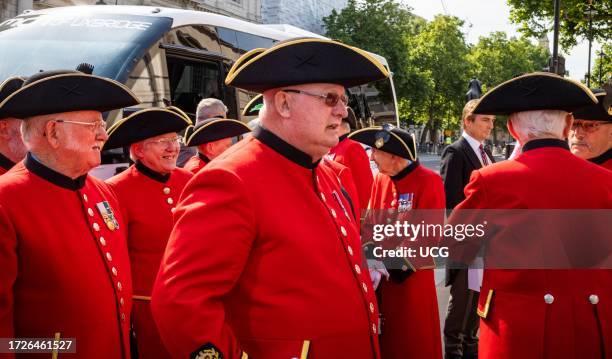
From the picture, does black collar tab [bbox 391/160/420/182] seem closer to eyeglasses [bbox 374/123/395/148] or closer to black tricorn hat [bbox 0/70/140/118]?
eyeglasses [bbox 374/123/395/148]

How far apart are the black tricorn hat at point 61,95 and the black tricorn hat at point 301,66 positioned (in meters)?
0.85

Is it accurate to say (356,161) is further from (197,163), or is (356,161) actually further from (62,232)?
(62,232)

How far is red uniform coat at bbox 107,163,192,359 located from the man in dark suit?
8.61 ft

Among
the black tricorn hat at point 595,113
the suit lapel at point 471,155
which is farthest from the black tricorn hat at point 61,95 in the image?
the suit lapel at point 471,155

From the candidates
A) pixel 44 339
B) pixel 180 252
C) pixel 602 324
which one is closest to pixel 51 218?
pixel 44 339

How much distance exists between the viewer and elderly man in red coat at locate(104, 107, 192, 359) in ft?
13.8

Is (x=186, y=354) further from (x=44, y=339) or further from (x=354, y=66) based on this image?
(x=354, y=66)

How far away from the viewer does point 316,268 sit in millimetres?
2570

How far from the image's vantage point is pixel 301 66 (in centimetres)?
265

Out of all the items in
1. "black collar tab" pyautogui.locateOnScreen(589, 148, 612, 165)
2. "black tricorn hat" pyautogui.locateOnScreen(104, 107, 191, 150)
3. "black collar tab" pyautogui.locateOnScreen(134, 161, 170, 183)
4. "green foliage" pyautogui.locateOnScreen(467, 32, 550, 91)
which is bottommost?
"green foliage" pyautogui.locateOnScreen(467, 32, 550, 91)

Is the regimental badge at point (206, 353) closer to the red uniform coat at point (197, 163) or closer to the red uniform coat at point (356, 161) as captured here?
the red uniform coat at point (197, 163)

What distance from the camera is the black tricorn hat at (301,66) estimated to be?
263cm

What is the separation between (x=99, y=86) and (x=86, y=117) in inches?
6.3

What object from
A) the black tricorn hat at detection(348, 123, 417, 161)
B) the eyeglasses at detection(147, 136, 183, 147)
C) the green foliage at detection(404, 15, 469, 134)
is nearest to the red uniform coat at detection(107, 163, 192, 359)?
the eyeglasses at detection(147, 136, 183, 147)
